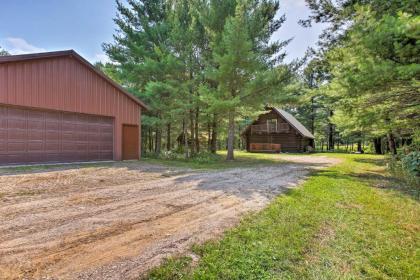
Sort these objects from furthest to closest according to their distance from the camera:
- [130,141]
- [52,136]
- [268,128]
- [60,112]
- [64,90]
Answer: [268,128]
[130,141]
[60,112]
[64,90]
[52,136]

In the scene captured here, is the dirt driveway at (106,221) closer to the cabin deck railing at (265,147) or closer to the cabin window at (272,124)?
the cabin deck railing at (265,147)

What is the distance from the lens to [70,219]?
3.76 m

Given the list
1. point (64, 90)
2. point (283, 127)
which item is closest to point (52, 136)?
point (64, 90)

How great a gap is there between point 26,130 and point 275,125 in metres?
24.7

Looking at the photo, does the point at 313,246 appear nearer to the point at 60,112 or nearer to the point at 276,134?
the point at 60,112

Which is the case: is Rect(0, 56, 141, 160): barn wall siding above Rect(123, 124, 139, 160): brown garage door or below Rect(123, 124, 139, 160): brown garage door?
above

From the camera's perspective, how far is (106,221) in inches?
146

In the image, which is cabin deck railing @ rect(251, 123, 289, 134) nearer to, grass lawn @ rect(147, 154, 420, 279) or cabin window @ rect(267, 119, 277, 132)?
cabin window @ rect(267, 119, 277, 132)

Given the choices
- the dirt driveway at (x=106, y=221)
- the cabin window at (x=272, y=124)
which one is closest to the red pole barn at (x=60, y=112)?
the dirt driveway at (x=106, y=221)

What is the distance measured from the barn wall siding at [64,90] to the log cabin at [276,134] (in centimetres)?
1910

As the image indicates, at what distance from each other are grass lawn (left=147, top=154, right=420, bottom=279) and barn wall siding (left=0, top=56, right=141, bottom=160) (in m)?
9.85

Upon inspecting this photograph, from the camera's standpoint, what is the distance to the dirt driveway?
249 cm

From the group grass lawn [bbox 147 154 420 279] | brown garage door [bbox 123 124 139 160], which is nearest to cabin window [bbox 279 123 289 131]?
brown garage door [bbox 123 124 139 160]

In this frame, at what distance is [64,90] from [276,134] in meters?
23.9
